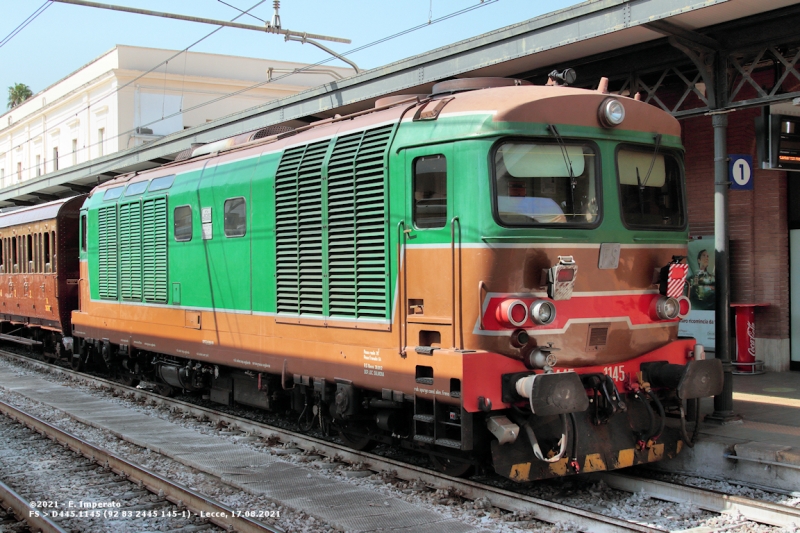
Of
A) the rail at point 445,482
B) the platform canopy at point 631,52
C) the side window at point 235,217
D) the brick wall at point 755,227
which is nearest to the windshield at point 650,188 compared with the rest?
the platform canopy at point 631,52

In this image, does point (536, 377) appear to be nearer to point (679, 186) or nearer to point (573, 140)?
point (573, 140)

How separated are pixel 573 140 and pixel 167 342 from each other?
6.95 meters

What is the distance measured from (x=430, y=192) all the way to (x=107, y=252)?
26.6 ft

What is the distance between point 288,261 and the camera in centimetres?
863

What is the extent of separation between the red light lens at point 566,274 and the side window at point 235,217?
4293 millimetres

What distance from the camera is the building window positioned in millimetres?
10664

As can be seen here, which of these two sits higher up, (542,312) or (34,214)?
(34,214)

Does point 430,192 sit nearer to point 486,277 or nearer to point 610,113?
point 486,277

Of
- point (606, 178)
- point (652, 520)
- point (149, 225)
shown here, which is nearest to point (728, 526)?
Answer: point (652, 520)

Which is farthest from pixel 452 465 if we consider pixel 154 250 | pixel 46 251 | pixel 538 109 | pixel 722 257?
pixel 46 251

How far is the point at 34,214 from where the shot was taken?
17.8m

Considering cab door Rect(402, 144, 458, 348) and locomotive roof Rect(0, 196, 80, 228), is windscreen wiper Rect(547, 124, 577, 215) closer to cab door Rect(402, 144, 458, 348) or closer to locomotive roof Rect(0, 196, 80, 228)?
cab door Rect(402, 144, 458, 348)

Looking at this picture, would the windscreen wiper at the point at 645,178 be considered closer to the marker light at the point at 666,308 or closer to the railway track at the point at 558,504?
the marker light at the point at 666,308

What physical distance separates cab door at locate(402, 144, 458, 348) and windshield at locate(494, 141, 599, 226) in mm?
461
